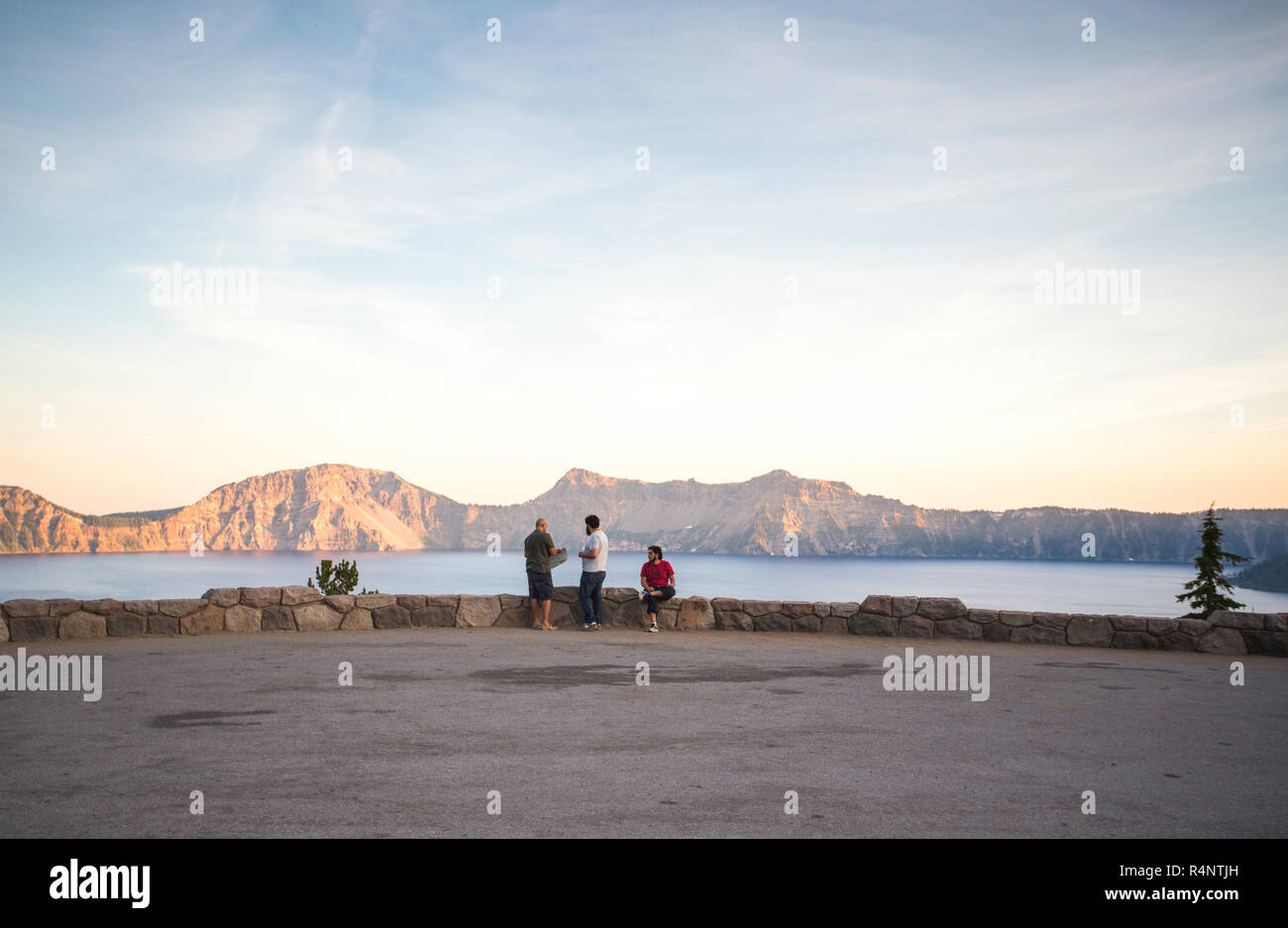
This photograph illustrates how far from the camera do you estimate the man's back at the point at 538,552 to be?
15633 mm

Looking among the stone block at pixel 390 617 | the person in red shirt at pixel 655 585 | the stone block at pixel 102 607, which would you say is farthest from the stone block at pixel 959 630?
the stone block at pixel 102 607

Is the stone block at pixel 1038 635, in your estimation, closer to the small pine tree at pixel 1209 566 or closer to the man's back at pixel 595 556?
the man's back at pixel 595 556

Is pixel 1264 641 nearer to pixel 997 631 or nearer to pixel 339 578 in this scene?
pixel 997 631

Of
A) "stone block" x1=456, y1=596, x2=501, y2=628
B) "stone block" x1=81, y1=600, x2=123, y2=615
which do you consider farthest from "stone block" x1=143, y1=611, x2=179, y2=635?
"stone block" x1=456, y1=596, x2=501, y2=628

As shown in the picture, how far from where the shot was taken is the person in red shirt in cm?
1619

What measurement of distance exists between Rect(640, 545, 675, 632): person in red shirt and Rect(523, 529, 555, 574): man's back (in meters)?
1.74

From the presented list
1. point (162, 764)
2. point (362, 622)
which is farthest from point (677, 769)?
point (362, 622)

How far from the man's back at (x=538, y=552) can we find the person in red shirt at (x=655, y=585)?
68.4 inches

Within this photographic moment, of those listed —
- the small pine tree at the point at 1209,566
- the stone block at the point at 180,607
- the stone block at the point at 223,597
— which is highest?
the stone block at the point at 223,597

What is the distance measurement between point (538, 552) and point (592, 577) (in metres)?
1.04

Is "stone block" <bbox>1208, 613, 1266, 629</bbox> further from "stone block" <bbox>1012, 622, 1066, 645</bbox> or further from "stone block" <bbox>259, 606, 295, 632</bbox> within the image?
"stone block" <bbox>259, 606, 295, 632</bbox>

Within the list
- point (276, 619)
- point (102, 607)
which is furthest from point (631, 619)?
point (102, 607)

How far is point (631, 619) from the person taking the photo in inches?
661

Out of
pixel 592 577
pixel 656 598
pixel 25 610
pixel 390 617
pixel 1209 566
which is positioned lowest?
pixel 1209 566
